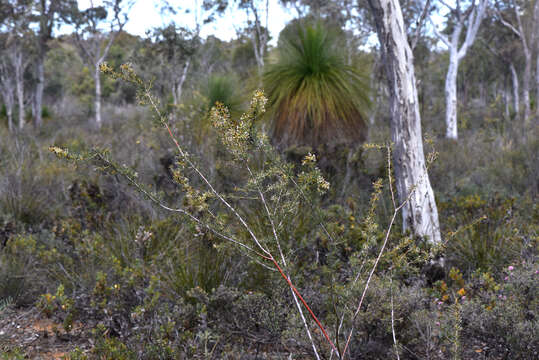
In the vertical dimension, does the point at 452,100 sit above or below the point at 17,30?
below

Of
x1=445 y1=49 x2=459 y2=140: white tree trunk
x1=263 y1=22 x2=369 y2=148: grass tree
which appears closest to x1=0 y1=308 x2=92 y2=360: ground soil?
x1=263 y1=22 x2=369 y2=148: grass tree

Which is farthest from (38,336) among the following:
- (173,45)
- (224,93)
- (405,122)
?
(173,45)

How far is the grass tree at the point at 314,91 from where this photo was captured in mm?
5562

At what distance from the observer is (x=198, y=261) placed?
317 centimetres

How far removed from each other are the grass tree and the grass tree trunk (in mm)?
1704

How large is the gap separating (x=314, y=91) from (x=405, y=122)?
2058 millimetres

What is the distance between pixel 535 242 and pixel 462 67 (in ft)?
90.5

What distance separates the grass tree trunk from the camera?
373cm

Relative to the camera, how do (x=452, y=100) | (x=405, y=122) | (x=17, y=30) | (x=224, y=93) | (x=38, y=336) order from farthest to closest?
(x=17, y=30)
(x=452, y=100)
(x=224, y=93)
(x=405, y=122)
(x=38, y=336)

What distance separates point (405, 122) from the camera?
12.4 ft

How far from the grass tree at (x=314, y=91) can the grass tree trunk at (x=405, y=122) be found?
1.70 meters

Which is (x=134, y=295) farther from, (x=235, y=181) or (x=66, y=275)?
(x=235, y=181)

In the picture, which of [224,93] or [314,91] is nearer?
[314,91]

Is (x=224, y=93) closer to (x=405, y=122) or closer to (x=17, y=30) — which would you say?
(x=405, y=122)
